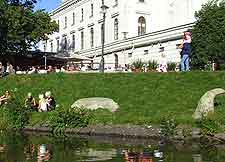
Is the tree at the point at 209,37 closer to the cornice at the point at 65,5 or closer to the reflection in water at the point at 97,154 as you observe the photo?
the reflection in water at the point at 97,154

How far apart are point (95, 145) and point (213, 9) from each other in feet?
122

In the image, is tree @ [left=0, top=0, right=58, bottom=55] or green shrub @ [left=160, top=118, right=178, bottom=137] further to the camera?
tree @ [left=0, top=0, right=58, bottom=55]

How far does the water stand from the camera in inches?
537

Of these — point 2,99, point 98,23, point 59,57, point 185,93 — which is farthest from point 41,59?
point 185,93

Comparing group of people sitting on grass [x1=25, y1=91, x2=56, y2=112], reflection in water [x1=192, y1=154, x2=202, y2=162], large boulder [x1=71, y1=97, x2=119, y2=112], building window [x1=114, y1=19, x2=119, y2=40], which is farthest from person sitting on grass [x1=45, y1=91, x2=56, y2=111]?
building window [x1=114, y1=19, x2=119, y2=40]

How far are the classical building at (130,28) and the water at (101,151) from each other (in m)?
39.1

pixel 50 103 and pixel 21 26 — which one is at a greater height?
pixel 21 26

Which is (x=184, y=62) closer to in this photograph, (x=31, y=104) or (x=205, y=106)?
(x=31, y=104)

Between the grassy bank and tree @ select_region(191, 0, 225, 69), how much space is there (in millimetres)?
18139

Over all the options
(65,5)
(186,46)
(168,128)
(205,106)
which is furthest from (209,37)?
(65,5)

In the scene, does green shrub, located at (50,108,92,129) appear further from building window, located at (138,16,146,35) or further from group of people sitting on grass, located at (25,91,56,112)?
building window, located at (138,16,146,35)

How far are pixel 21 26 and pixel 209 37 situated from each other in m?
18.3

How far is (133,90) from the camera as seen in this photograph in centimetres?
2755

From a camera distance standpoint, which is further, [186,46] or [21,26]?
[21,26]
